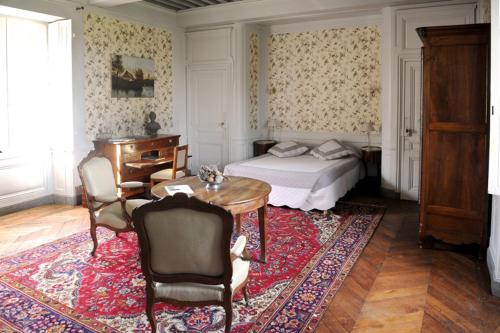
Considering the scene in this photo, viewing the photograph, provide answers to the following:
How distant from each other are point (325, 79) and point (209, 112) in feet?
6.56

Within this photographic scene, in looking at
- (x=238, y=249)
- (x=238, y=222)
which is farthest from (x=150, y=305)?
(x=238, y=222)

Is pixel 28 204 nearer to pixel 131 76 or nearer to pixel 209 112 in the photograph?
pixel 131 76

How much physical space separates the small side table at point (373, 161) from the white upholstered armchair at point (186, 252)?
Result: 4244 millimetres

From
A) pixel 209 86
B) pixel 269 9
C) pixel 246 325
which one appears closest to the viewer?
pixel 246 325

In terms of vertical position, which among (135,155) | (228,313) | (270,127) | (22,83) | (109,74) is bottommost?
(228,313)

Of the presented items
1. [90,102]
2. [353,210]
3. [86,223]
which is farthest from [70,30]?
[353,210]

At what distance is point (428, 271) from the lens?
3.45 meters

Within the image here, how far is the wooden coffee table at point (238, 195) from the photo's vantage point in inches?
128

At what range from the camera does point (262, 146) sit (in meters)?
7.09

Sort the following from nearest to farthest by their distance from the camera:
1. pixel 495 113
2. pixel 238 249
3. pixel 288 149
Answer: pixel 238 249
pixel 495 113
pixel 288 149

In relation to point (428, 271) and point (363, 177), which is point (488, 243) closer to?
point (428, 271)

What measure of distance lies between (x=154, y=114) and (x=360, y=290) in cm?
448

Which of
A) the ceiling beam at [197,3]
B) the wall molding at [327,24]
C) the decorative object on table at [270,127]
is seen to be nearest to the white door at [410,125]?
the wall molding at [327,24]

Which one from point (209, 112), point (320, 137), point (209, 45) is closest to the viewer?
point (320, 137)
